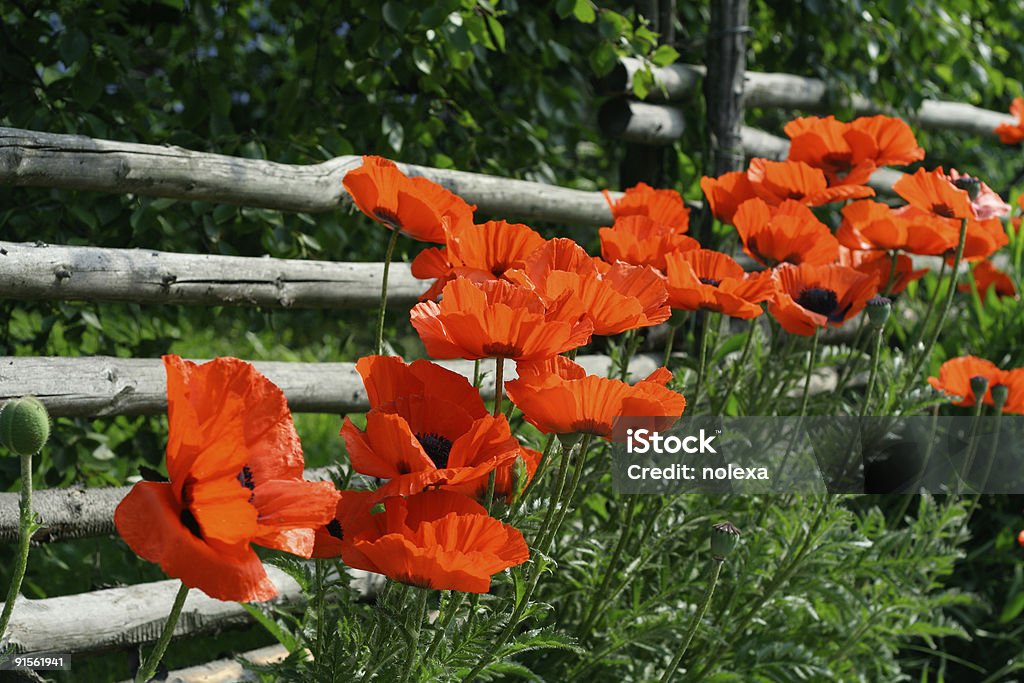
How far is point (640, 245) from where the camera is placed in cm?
156

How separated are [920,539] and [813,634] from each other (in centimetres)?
28

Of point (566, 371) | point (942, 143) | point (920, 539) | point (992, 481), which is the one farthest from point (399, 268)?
point (942, 143)

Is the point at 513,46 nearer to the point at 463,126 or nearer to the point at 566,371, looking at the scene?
the point at 463,126

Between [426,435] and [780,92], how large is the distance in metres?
2.63

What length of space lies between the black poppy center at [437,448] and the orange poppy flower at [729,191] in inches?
43.8

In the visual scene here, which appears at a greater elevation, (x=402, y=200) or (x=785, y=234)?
(x=402, y=200)

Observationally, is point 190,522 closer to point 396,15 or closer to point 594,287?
point 594,287

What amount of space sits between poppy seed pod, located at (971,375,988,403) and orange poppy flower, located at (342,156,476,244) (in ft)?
3.77

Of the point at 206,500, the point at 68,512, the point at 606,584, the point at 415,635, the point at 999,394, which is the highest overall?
the point at 206,500

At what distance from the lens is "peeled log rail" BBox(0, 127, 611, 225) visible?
1834mm

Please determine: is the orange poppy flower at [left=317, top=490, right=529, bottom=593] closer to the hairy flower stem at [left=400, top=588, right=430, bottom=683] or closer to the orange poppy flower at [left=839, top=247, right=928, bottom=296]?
the hairy flower stem at [left=400, top=588, right=430, bottom=683]

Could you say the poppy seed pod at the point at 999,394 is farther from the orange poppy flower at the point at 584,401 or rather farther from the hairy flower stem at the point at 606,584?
the orange poppy flower at the point at 584,401
